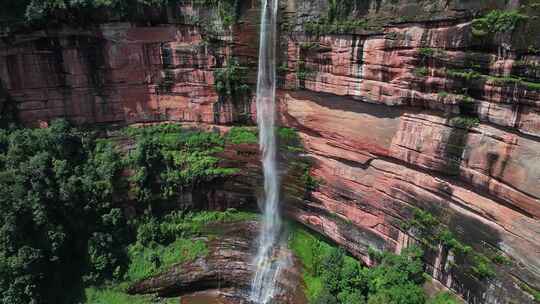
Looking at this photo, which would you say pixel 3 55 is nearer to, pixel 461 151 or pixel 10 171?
Result: pixel 10 171

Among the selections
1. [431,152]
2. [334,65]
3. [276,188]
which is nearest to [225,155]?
[276,188]

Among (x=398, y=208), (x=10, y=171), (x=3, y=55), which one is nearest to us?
(x=398, y=208)

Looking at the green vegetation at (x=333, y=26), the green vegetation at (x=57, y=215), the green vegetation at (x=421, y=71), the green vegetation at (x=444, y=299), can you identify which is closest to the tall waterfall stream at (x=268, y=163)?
the green vegetation at (x=333, y=26)

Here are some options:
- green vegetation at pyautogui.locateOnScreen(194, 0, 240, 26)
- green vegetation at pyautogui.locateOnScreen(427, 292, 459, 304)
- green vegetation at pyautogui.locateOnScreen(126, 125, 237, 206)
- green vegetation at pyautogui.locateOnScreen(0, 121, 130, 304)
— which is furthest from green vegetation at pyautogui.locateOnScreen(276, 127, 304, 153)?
green vegetation at pyautogui.locateOnScreen(427, 292, 459, 304)

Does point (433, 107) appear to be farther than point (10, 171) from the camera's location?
No

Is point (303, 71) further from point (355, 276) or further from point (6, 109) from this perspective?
point (6, 109)

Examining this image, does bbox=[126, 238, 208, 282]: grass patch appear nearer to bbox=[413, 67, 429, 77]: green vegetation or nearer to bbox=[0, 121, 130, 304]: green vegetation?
bbox=[0, 121, 130, 304]: green vegetation
